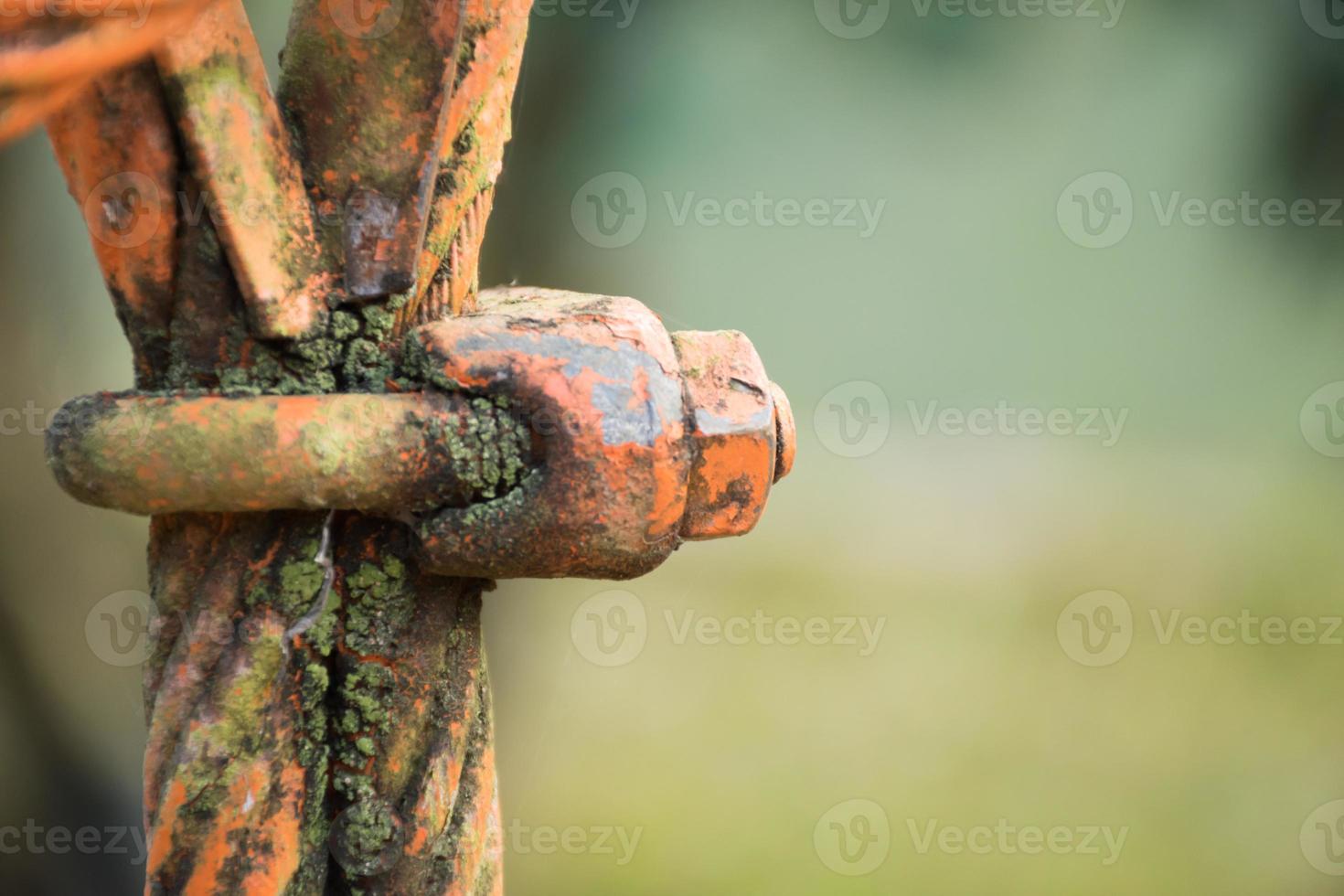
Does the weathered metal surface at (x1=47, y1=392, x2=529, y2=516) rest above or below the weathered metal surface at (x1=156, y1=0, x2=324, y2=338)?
below

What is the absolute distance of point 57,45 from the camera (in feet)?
1.35

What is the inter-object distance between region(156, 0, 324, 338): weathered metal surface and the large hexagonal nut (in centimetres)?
25

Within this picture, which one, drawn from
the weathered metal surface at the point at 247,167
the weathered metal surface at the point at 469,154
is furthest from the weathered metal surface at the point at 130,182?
the weathered metal surface at the point at 469,154

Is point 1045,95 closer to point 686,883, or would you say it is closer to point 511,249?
point 511,249

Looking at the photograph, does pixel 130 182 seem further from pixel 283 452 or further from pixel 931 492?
pixel 931 492

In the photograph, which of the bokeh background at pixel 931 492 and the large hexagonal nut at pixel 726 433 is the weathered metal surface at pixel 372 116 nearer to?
the large hexagonal nut at pixel 726 433

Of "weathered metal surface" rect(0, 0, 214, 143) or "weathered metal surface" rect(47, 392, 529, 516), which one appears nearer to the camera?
"weathered metal surface" rect(0, 0, 214, 143)

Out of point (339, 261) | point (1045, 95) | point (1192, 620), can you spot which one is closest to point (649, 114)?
point (1045, 95)

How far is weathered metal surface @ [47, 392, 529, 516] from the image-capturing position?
25.1 inches

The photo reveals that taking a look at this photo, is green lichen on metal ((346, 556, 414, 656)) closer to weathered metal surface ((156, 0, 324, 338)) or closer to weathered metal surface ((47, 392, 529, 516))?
weathered metal surface ((47, 392, 529, 516))

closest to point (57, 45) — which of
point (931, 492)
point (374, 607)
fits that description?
point (374, 607)

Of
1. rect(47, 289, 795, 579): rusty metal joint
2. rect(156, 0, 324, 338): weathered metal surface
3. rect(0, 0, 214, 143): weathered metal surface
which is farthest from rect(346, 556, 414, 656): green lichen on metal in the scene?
rect(0, 0, 214, 143): weathered metal surface

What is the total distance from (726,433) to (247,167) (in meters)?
0.33

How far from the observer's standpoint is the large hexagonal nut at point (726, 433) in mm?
705
